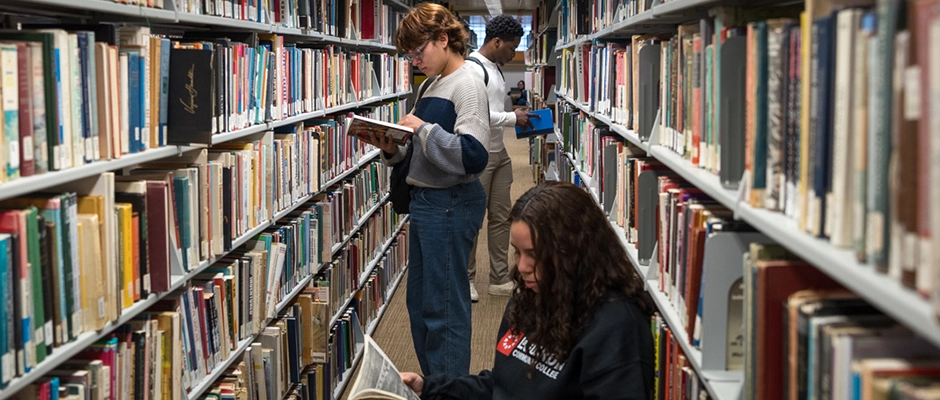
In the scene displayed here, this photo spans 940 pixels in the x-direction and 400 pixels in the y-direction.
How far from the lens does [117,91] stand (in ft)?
6.38

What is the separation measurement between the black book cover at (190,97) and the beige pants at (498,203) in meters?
3.13

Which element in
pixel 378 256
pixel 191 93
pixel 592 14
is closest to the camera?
pixel 191 93

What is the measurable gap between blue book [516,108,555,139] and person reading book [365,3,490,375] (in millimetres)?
1553

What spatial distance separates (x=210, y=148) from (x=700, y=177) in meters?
1.65

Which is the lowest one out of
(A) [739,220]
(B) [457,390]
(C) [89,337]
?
(B) [457,390]

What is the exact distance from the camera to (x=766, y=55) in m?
1.31

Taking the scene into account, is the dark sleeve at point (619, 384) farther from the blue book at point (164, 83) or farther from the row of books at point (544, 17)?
the row of books at point (544, 17)

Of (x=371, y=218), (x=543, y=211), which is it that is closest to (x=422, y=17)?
(x=543, y=211)

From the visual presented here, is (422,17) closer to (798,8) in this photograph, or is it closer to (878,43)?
(798,8)

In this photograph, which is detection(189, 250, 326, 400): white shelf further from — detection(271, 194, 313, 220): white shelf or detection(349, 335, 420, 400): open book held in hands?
detection(349, 335, 420, 400): open book held in hands

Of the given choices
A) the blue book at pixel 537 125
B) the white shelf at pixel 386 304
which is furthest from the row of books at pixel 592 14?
the white shelf at pixel 386 304

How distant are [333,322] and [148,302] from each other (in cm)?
207

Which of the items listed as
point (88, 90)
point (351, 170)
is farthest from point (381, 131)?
point (351, 170)

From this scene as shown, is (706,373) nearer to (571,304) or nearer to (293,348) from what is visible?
(571,304)
